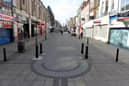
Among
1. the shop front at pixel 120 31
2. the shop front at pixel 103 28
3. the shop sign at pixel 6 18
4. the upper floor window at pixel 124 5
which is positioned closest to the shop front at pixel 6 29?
the shop sign at pixel 6 18

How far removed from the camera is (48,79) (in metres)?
4.63

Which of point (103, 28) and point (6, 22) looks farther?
point (103, 28)

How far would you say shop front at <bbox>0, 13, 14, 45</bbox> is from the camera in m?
12.8

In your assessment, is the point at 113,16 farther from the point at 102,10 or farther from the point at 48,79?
the point at 48,79

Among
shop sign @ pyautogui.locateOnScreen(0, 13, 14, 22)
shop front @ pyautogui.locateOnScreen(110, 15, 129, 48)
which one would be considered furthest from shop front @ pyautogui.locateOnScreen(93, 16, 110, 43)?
shop sign @ pyautogui.locateOnScreen(0, 13, 14, 22)

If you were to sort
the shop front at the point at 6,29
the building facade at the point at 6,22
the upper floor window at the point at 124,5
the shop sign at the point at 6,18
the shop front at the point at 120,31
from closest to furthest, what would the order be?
the upper floor window at the point at 124,5 < the shop front at the point at 120,31 < the shop sign at the point at 6,18 < the building facade at the point at 6,22 < the shop front at the point at 6,29

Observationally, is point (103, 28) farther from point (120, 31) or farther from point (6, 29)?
point (6, 29)

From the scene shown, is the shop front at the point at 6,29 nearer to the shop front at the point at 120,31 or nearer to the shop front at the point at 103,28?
the shop front at the point at 120,31

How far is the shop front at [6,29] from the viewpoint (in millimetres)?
12781

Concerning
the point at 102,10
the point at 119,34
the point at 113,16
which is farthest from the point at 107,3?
the point at 119,34

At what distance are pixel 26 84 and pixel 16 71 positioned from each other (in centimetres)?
154

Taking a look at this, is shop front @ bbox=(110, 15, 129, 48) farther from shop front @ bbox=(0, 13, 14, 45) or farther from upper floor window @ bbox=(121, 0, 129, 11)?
shop front @ bbox=(0, 13, 14, 45)

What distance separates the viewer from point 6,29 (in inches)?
550

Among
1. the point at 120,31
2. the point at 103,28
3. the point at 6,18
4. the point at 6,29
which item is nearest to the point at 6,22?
the point at 6,18
